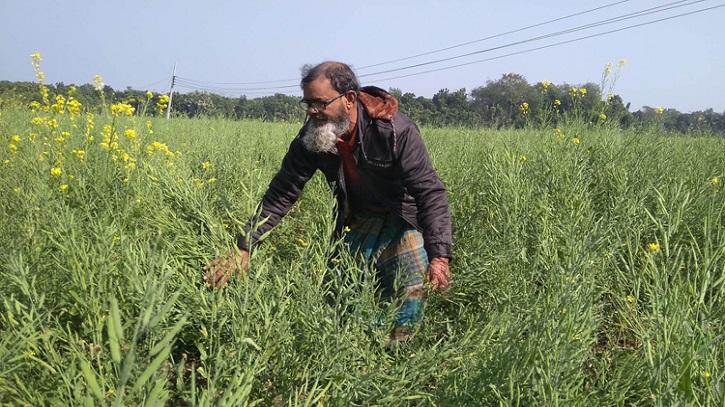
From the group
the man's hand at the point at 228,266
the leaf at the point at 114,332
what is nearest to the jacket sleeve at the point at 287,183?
the man's hand at the point at 228,266

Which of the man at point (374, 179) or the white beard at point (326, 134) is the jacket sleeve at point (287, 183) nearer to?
the man at point (374, 179)

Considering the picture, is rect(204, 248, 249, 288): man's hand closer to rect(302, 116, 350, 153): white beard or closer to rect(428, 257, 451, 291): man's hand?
rect(428, 257, 451, 291): man's hand

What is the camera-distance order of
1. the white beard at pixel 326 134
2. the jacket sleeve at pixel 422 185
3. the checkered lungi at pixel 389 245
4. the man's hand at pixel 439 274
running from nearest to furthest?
the man's hand at pixel 439 274
the jacket sleeve at pixel 422 185
the white beard at pixel 326 134
the checkered lungi at pixel 389 245

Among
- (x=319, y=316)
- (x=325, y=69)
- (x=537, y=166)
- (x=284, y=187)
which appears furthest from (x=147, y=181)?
(x=537, y=166)

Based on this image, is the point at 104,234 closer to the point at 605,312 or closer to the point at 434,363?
the point at 434,363

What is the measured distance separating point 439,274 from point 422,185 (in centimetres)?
45

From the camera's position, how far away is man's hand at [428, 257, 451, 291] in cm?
207

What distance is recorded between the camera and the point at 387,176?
252 centimetres

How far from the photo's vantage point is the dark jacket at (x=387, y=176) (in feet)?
7.61

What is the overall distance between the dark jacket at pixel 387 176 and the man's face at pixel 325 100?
0.10 meters

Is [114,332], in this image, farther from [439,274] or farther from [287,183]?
[287,183]

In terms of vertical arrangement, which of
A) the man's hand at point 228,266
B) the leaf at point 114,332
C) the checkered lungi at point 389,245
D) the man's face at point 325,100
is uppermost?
the man's face at point 325,100

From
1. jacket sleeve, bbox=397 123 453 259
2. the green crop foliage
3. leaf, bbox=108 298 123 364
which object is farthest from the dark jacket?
leaf, bbox=108 298 123 364

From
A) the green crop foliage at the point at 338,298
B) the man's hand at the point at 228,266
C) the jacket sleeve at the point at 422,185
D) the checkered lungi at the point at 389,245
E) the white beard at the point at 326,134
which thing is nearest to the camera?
the green crop foliage at the point at 338,298
